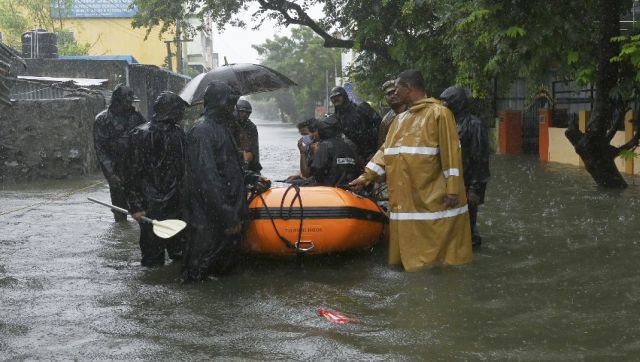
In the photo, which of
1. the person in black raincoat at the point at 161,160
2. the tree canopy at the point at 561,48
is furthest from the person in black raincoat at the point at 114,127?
the tree canopy at the point at 561,48

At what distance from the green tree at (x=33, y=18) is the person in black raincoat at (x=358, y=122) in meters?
33.6

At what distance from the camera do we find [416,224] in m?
6.47

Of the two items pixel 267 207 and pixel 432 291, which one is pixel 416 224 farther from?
pixel 267 207

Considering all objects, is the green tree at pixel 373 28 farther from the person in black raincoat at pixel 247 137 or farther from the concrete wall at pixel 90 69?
the person in black raincoat at pixel 247 137

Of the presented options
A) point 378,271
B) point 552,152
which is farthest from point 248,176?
point 552,152

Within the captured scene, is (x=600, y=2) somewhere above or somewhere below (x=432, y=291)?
above

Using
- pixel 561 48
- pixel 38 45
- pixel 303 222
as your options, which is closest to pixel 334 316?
pixel 303 222

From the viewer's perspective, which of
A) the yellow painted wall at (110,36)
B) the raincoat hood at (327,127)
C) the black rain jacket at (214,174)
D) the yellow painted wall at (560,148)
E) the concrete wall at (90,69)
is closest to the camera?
the black rain jacket at (214,174)

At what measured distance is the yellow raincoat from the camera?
637 centimetres

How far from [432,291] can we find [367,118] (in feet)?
11.6

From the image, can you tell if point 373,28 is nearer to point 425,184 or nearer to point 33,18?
point 425,184

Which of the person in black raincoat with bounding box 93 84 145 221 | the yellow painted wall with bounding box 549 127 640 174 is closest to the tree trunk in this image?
the yellow painted wall with bounding box 549 127 640 174

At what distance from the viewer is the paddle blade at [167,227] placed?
653cm

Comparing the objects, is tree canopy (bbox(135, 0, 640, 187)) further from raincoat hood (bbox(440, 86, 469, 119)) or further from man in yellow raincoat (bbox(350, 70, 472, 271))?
man in yellow raincoat (bbox(350, 70, 472, 271))
